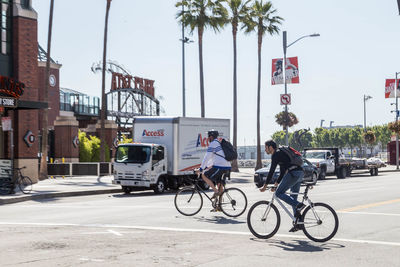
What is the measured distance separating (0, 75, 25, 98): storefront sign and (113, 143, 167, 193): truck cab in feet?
17.1

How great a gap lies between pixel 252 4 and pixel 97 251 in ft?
132

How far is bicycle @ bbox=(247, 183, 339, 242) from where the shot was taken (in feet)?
31.5

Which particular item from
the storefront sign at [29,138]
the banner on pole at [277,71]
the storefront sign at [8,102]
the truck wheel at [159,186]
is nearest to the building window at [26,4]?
the storefront sign at [29,138]

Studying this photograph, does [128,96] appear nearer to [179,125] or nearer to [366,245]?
[179,125]

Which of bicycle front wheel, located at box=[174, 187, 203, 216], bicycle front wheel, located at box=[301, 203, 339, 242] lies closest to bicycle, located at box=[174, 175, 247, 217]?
bicycle front wheel, located at box=[174, 187, 203, 216]

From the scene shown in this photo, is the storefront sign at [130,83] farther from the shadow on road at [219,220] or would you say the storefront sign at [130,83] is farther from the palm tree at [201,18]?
the shadow on road at [219,220]

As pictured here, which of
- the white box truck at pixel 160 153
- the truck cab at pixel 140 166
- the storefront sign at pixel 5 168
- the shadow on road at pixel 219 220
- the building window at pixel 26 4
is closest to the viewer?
the shadow on road at pixel 219 220

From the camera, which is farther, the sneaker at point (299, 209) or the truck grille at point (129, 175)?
the truck grille at point (129, 175)

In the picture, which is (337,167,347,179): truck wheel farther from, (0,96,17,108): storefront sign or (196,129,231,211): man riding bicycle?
(196,129,231,211): man riding bicycle

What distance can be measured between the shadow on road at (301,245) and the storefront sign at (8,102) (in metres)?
15.6

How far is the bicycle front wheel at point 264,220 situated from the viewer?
32.7 ft

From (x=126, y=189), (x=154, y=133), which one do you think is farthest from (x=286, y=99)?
(x=126, y=189)

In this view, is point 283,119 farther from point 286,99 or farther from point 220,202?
point 220,202

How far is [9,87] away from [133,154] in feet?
19.8
